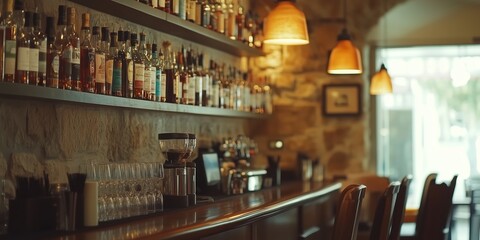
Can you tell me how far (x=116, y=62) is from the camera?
136 inches

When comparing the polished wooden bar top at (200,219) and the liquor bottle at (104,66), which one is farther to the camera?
the liquor bottle at (104,66)

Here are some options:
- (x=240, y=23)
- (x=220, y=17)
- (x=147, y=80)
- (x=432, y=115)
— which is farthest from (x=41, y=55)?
(x=432, y=115)

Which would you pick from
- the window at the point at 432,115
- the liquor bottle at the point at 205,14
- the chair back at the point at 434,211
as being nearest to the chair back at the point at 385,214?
the chair back at the point at 434,211

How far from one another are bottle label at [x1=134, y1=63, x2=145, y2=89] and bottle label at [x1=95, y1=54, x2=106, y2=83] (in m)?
0.32

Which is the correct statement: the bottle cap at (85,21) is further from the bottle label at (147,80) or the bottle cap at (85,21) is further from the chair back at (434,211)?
the chair back at (434,211)

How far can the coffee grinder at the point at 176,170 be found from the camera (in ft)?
11.8

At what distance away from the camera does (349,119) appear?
7020 millimetres

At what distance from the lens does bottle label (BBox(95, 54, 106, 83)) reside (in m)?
3.27

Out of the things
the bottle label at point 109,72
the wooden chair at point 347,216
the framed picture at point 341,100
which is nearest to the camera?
the wooden chair at point 347,216

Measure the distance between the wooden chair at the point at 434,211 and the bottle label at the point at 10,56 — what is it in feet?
Answer: 8.01

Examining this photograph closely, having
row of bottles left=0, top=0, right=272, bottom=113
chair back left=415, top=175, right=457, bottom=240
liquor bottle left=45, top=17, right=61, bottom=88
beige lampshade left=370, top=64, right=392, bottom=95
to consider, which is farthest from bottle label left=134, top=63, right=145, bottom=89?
beige lampshade left=370, top=64, right=392, bottom=95

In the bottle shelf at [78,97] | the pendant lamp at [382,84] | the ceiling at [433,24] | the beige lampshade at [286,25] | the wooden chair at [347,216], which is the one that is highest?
the ceiling at [433,24]

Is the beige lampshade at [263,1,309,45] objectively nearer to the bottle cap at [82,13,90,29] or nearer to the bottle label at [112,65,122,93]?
the bottle label at [112,65,122,93]

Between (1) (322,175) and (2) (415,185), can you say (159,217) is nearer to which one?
(1) (322,175)
